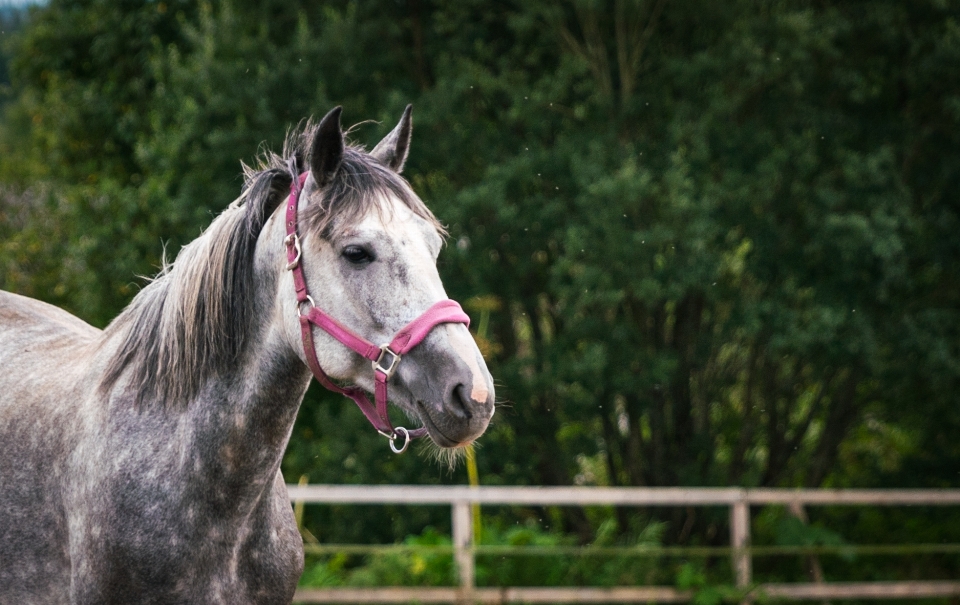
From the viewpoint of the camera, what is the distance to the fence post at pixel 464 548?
6.97 meters

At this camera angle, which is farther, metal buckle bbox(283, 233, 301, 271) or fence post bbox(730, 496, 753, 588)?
fence post bbox(730, 496, 753, 588)

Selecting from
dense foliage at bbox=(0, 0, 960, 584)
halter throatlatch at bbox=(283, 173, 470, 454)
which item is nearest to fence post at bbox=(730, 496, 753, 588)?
dense foliage at bbox=(0, 0, 960, 584)

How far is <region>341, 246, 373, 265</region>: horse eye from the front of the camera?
2363mm

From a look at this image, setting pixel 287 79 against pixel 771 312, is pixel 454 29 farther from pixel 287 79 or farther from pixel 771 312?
pixel 771 312

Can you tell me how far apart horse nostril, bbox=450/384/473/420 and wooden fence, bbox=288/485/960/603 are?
5.02 metres

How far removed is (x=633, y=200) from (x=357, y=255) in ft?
17.0

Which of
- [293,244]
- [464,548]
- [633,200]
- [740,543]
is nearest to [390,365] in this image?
[293,244]

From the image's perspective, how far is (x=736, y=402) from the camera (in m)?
9.71

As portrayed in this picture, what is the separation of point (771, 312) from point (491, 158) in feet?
9.04

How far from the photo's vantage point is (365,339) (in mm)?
2352

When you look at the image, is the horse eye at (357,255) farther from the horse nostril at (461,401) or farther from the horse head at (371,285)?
the horse nostril at (461,401)

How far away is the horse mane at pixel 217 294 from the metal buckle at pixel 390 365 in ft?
1.29

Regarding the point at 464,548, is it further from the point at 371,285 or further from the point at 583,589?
the point at 371,285

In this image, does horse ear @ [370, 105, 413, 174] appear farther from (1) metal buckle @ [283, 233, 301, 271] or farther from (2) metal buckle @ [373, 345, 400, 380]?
(2) metal buckle @ [373, 345, 400, 380]
